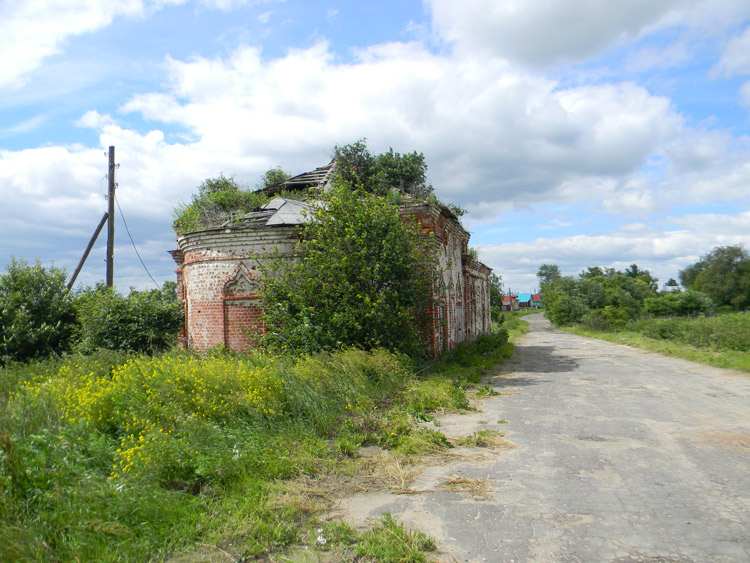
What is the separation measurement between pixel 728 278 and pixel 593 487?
47559 mm

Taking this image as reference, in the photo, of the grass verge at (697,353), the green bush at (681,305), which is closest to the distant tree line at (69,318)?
the grass verge at (697,353)

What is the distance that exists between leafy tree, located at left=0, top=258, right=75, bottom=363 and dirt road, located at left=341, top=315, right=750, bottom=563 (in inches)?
470

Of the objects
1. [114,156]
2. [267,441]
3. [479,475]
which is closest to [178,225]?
[114,156]

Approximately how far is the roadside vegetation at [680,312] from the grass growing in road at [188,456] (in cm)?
1390

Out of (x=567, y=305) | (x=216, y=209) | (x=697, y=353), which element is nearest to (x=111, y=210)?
(x=216, y=209)

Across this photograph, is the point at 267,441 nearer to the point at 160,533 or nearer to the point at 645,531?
the point at 160,533

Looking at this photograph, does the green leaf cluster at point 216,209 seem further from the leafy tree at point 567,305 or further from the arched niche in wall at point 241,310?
the leafy tree at point 567,305

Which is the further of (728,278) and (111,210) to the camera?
(728,278)

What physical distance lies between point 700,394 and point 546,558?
9343mm

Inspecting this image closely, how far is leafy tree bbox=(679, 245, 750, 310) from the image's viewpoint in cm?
4191

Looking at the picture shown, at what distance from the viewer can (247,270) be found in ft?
45.4

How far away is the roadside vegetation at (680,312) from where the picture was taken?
20533mm

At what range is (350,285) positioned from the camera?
39.1ft

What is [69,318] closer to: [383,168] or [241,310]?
[241,310]
